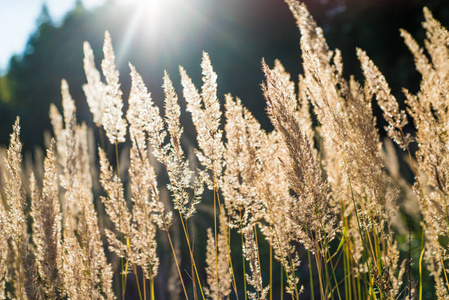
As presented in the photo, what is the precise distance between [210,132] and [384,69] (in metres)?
9.06

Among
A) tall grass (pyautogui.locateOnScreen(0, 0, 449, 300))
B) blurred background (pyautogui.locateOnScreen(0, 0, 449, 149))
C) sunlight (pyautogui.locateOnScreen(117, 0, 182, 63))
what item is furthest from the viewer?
sunlight (pyautogui.locateOnScreen(117, 0, 182, 63))

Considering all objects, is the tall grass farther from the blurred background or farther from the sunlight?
the sunlight

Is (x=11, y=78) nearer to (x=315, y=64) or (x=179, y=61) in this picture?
(x=179, y=61)

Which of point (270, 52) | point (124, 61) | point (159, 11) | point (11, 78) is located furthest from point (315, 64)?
point (11, 78)

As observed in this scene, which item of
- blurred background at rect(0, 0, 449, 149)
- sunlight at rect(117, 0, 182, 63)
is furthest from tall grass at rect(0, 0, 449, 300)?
sunlight at rect(117, 0, 182, 63)

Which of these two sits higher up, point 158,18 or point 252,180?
point 158,18

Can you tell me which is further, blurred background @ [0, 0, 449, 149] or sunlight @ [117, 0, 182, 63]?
sunlight @ [117, 0, 182, 63]

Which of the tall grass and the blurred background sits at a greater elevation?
the blurred background

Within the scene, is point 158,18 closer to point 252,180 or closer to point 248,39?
point 248,39

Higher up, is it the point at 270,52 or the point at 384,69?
the point at 270,52

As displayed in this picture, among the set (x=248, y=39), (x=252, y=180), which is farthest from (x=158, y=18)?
(x=252, y=180)

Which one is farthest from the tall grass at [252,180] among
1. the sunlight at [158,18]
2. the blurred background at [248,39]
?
the sunlight at [158,18]

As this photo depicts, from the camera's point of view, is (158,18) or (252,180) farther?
(158,18)

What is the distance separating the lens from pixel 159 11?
1243 cm
